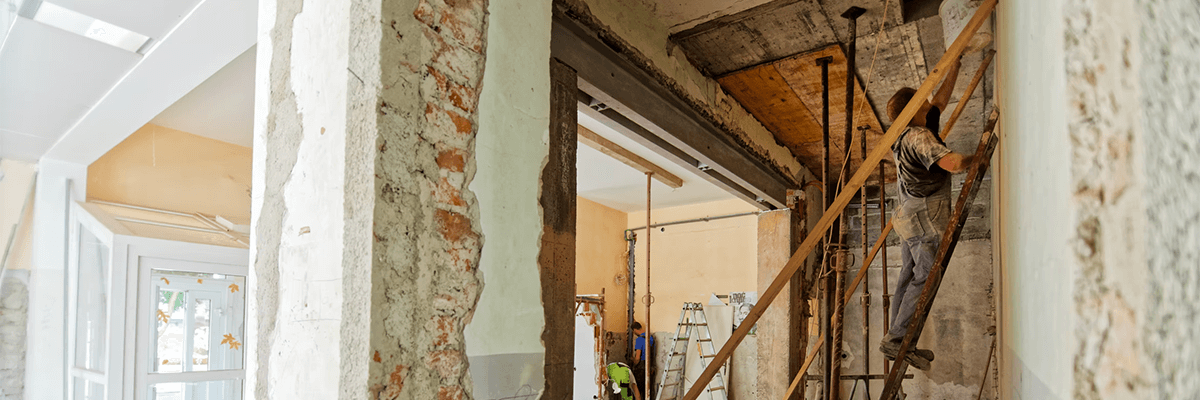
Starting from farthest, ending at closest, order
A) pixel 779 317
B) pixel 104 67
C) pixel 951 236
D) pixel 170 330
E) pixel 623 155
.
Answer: pixel 623 155
pixel 779 317
pixel 170 330
pixel 104 67
pixel 951 236

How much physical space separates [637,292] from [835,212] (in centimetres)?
869

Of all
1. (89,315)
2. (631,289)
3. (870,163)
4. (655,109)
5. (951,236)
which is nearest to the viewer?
(870,163)

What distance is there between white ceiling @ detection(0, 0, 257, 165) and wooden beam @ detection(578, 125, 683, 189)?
292cm

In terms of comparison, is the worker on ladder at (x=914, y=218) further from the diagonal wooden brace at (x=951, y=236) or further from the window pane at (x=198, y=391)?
the window pane at (x=198, y=391)

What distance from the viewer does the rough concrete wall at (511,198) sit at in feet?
5.48

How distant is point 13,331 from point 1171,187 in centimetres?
569

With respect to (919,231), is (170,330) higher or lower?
lower

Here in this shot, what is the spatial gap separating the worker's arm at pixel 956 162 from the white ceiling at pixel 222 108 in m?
3.65

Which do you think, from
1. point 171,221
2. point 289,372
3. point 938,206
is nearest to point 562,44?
point 289,372

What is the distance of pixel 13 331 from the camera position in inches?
162

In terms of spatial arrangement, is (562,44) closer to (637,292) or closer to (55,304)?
(55,304)

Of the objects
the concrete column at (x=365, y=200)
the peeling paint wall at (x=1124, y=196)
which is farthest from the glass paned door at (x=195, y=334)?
the peeling paint wall at (x=1124, y=196)

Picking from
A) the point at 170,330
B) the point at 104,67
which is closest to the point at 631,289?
the point at 170,330

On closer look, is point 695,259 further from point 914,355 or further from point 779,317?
point 914,355
